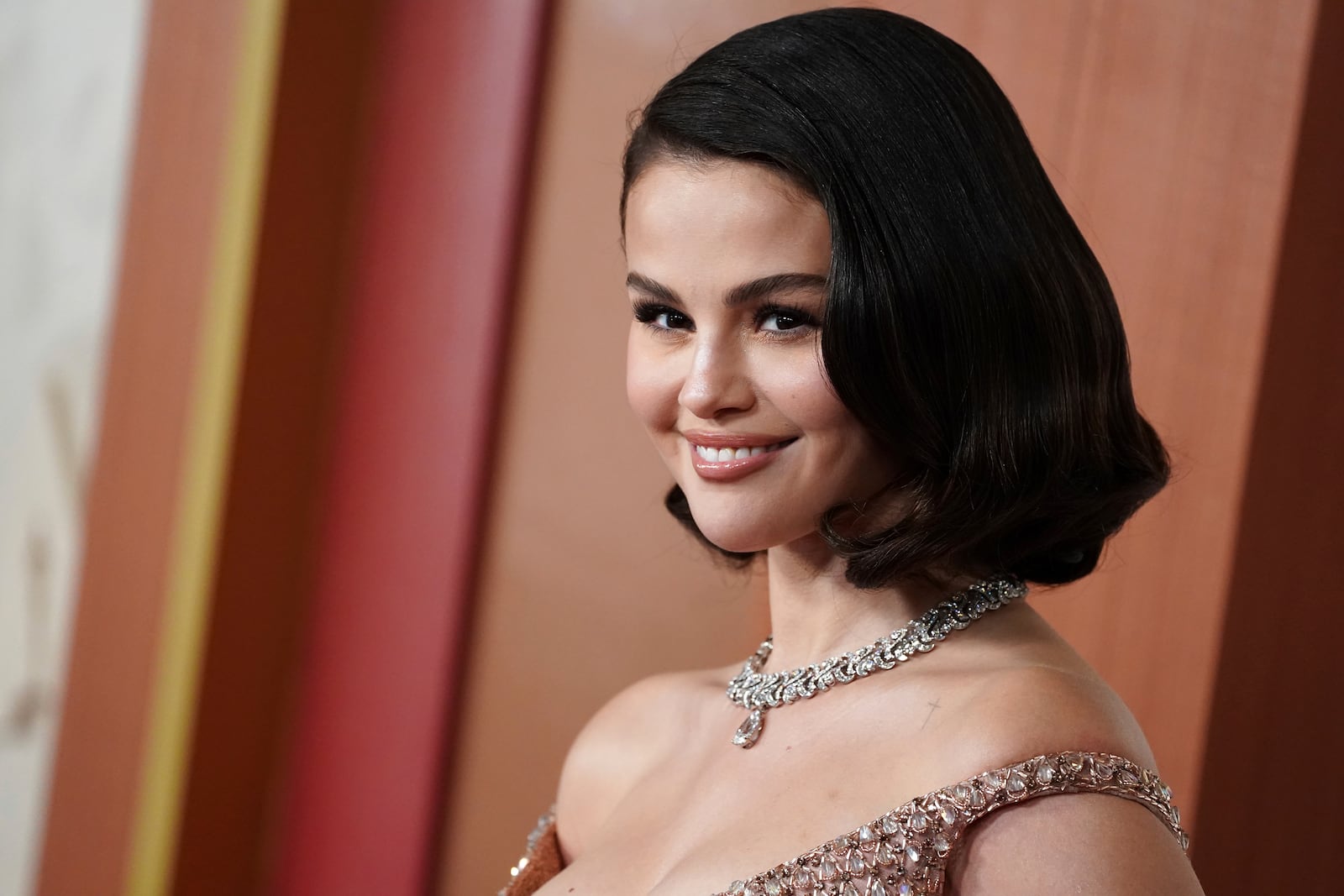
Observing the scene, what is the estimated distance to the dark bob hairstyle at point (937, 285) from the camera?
3.42 feet

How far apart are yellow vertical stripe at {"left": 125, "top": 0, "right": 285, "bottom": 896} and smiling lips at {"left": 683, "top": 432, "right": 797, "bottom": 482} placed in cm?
130

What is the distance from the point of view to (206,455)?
2.24m

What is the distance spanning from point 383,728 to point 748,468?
4.18 ft

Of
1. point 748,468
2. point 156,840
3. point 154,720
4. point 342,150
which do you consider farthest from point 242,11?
point 748,468

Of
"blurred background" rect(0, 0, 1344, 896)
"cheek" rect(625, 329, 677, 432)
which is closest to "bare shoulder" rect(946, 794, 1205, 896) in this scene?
"cheek" rect(625, 329, 677, 432)

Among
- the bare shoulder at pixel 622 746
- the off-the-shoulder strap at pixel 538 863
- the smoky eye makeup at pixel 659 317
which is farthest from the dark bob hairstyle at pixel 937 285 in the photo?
the off-the-shoulder strap at pixel 538 863

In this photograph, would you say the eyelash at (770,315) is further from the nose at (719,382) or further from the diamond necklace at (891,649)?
the diamond necklace at (891,649)

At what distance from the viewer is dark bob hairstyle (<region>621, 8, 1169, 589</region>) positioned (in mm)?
1043

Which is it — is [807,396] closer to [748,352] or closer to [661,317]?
[748,352]

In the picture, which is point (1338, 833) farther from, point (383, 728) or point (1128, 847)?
point (383, 728)

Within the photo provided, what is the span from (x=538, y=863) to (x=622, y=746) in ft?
0.50

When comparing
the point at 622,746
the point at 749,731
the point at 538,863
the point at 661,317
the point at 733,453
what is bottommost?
the point at 538,863

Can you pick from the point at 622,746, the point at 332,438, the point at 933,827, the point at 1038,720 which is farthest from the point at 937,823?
the point at 332,438

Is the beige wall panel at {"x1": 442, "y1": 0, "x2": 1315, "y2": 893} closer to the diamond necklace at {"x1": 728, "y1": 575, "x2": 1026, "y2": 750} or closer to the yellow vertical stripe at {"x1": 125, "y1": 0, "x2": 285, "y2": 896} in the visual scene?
the diamond necklace at {"x1": 728, "y1": 575, "x2": 1026, "y2": 750}
